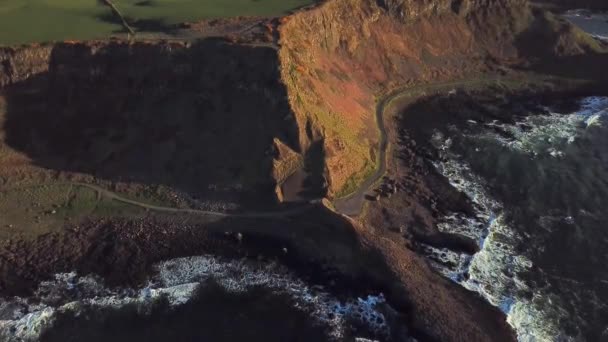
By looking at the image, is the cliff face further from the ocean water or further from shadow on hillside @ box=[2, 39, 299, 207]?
the ocean water

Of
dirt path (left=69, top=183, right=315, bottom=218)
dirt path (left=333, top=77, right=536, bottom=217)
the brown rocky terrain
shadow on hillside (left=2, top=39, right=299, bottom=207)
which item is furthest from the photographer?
shadow on hillside (left=2, top=39, right=299, bottom=207)

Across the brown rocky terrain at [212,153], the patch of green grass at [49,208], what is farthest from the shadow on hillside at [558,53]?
the patch of green grass at [49,208]

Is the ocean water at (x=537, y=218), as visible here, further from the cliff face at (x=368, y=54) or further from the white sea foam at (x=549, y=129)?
the cliff face at (x=368, y=54)

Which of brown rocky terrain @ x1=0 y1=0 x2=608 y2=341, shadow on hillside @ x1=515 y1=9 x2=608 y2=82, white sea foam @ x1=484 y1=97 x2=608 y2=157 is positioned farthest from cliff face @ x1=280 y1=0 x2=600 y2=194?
white sea foam @ x1=484 y1=97 x2=608 y2=157

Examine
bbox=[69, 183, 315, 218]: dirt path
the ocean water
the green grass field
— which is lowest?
bbox=[69, 183, 315, 218]: dirt path

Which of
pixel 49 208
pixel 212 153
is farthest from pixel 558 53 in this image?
pixel 49 208

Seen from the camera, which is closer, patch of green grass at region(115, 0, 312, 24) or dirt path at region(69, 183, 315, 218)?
dirt path at region(69, 183, 315, 218)

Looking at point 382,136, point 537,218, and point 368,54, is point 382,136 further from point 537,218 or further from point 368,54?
point 537,218
